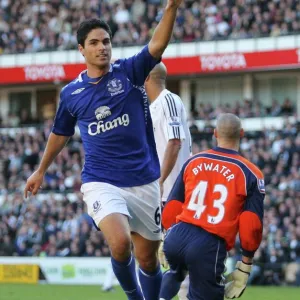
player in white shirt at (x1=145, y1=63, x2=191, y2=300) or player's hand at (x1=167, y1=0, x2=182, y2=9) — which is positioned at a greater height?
player's hand at (x1=167, y1=0, x2=182, y2=9)

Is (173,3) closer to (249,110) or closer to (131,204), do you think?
(131,204)

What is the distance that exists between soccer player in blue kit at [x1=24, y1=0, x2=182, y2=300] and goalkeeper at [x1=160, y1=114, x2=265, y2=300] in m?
0.73

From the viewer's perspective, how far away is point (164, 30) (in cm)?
809

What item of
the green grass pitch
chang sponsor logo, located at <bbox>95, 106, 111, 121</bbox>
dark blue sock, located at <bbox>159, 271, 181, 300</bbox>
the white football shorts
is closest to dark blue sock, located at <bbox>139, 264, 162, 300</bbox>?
dark blue sock, located at <bbox>159, 271, 181, 300</bbox>

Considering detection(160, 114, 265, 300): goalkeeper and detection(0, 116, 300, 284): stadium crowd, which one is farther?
detection(0, 116, 300, 284): stadium crowd

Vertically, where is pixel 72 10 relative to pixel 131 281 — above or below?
above

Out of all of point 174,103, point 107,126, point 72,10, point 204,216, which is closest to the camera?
point 204,216

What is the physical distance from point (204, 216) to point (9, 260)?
718 inches

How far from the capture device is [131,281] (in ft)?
28.7

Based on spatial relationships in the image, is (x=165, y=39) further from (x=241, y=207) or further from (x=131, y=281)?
(x=131, y=281)

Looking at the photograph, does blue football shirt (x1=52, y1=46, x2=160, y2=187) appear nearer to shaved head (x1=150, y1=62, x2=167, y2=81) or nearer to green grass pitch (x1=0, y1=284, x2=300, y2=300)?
shaved head (x1=150, y1=62, x2=167, y2=81)

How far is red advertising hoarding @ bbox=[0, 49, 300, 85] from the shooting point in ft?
110

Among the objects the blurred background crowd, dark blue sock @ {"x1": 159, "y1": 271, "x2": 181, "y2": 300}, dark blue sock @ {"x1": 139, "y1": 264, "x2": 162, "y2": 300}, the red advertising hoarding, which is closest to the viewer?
dark blue sock @ {"x1": 159, "y1": 271, "x2": 181, "y2": 300}

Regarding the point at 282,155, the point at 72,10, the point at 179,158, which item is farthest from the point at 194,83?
the point at 179,158
